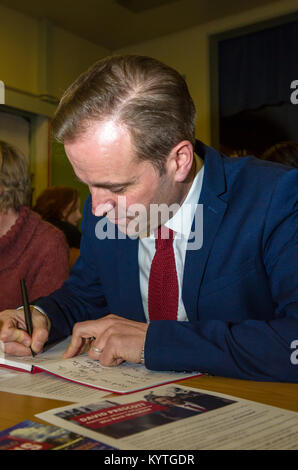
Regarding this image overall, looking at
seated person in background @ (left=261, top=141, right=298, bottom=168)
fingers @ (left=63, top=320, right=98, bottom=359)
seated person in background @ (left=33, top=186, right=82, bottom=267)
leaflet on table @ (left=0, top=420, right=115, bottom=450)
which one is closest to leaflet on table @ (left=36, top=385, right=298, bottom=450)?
leaflet on table @ (left=0, top=420, right=115, bottom=450)

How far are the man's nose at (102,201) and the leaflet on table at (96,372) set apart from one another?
0.30m

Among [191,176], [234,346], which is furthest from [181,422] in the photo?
[191,176]

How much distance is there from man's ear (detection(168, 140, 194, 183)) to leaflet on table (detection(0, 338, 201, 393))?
0.40 m

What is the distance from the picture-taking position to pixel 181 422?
60 cm

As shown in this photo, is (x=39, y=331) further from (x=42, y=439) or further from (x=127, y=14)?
(x=127, y=14)

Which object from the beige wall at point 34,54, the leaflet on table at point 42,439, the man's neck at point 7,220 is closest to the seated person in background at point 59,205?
the man's neck at point 7,220

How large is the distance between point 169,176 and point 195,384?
1.39 ft

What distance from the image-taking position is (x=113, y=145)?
0.92 meters

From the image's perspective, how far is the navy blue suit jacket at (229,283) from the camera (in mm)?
853

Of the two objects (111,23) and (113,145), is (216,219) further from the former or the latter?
(111,23)

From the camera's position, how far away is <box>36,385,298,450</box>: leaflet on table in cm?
55

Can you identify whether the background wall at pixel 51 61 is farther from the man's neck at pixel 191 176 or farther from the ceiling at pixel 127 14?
the man's neck at pixel 191 176

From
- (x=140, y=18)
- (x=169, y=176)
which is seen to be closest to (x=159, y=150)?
(x=169, y=176)

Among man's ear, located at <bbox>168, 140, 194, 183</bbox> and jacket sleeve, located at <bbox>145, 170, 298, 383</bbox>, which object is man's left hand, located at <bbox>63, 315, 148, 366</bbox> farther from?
man's ear, located at <bbox>168, 140, 194, 183</bbox>
